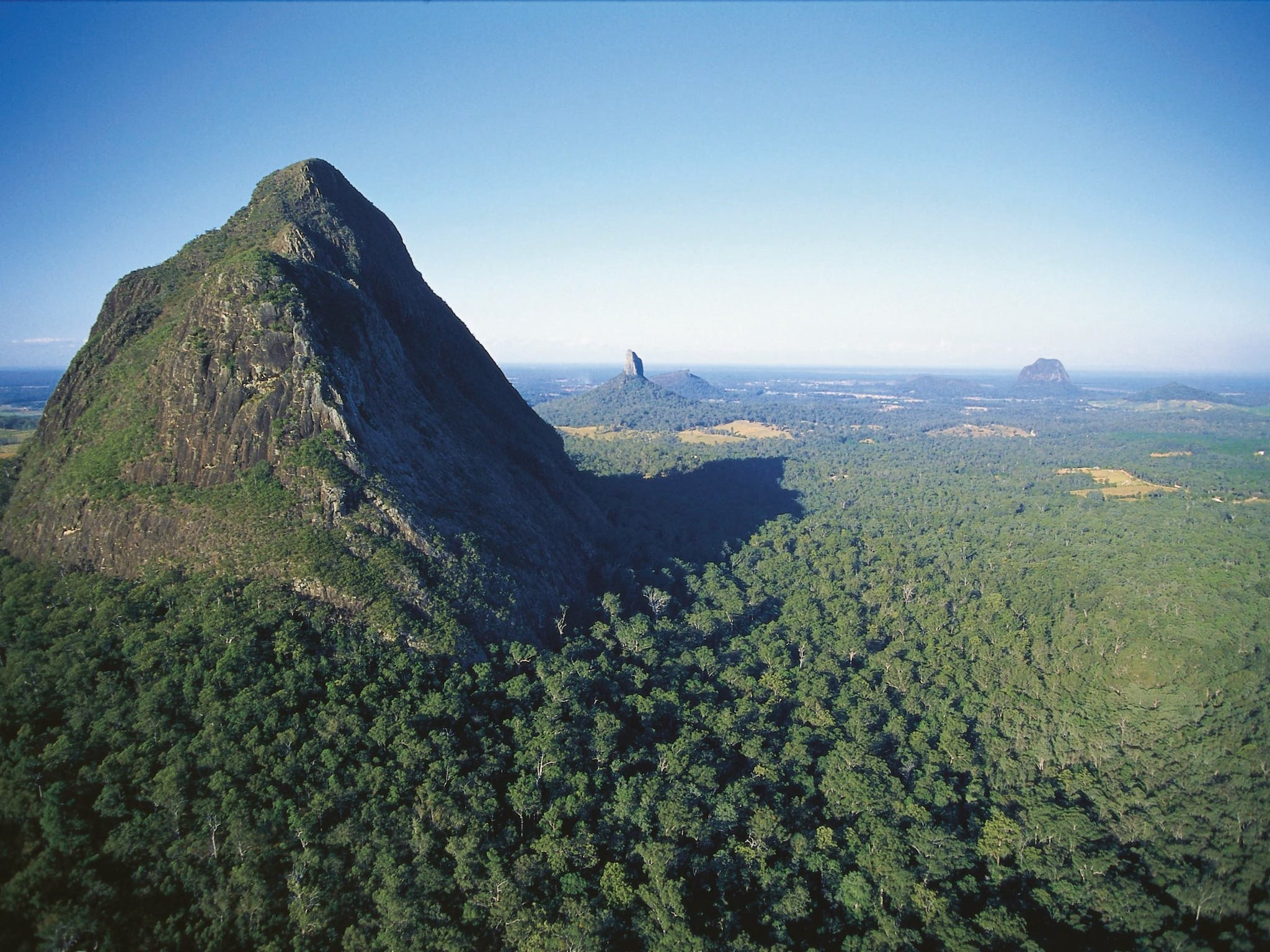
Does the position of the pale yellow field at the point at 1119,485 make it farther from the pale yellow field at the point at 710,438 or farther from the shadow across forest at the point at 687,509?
the pale yellow field at the point at 710,438

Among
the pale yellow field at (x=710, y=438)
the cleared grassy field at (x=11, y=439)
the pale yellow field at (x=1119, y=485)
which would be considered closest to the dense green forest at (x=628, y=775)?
the pale yellow field at (x=1119, y=485)

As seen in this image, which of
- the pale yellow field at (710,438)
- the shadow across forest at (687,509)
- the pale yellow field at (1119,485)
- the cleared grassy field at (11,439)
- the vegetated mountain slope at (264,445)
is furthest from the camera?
A: the pale yellow field at (710,438)

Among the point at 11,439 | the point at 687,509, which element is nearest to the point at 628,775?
the point at 687,509

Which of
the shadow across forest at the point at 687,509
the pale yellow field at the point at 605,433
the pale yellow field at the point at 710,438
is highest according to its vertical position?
the pale yellow field at the point at 605,433

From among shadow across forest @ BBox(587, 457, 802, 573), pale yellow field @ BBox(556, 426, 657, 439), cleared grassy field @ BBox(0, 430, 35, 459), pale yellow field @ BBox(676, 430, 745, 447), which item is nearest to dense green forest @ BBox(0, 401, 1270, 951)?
shadow across forest @ BBox(587, 457, 802, 573)

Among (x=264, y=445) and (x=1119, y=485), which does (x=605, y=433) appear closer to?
(x=1119, y=485)

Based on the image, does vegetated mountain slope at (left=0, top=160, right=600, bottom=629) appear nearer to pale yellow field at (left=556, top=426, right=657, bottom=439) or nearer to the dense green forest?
the dense green forest

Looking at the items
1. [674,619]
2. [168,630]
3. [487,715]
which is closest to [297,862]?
[487,715]
